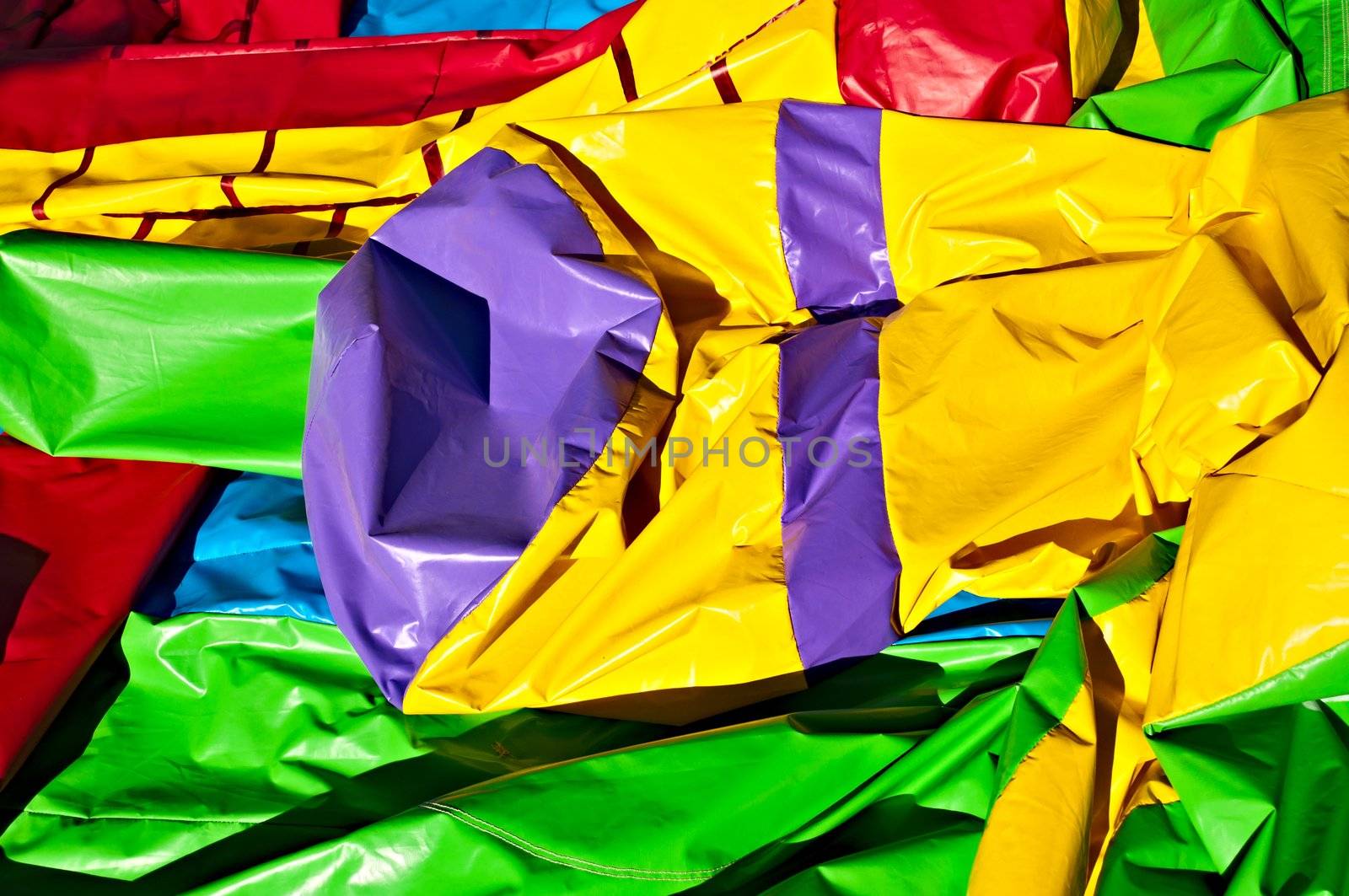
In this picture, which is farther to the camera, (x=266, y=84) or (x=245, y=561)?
(x=266, y=84)

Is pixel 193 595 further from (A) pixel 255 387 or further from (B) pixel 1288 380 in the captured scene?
(B) pixel 1288 380

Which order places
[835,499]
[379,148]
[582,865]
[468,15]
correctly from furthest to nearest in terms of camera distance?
[468,15]
[379,148]
[835,499]
[582,865]

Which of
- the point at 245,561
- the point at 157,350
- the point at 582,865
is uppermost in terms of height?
the point at 157,350

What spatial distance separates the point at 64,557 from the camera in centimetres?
143

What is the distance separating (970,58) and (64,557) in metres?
1.27

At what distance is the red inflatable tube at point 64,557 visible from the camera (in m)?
1.31

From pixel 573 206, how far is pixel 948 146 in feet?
1.57

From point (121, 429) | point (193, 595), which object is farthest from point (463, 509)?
point (121, 429)

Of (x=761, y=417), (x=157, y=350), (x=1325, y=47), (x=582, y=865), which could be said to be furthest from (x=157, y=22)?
(x=1325, y=47)

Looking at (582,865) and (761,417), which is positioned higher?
(761,417)

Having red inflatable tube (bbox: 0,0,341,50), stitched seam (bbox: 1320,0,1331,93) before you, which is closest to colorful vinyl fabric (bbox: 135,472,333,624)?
red inflatable tube (bbox: 0,0,341,50)

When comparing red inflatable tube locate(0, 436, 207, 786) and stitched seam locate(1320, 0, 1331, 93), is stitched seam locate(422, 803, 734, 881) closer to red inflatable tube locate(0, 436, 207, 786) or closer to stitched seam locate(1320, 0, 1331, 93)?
red inflatable tube locate(0, 436, 207, 786)

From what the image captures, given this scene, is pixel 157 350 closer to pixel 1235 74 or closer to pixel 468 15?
pixel 468 15

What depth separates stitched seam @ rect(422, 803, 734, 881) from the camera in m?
1.09
